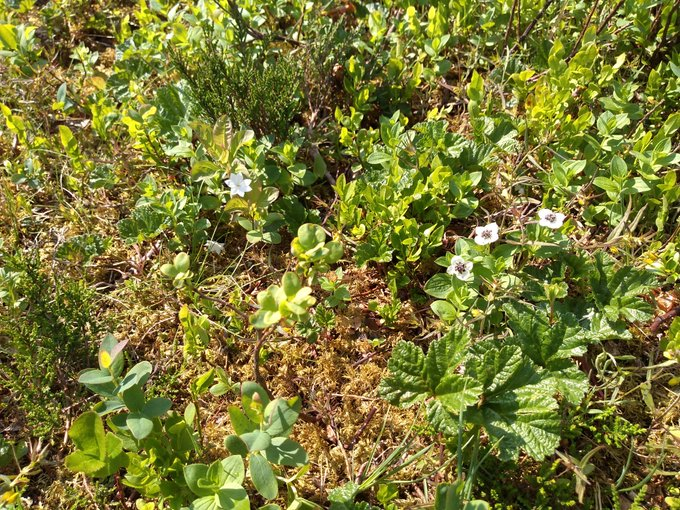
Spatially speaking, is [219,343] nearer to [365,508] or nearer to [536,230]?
[365,508]

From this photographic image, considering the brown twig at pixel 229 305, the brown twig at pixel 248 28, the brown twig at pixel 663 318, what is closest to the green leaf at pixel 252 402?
the brown twig at pixel 229 305

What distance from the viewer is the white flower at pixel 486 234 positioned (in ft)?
8.24

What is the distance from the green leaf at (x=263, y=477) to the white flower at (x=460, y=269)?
1062mm

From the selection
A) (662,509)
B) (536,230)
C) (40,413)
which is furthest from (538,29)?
(40,413)

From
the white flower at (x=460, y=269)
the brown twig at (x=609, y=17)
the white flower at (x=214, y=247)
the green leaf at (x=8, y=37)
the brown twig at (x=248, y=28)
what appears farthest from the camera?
the green leaf at (x=8, y=37)

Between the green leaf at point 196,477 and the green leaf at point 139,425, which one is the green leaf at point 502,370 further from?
the green leaf at point 139,425

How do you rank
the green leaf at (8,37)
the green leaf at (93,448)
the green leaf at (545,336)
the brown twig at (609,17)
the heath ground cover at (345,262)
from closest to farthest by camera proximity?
the green leaf at (93,448) < the heath ground cover at (345,262) < the green leaf at (545,336) < the brown twig at (609,17) < the green leaf at (8,37)

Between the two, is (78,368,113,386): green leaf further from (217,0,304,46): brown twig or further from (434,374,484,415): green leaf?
(217,0,304,46): brown twig

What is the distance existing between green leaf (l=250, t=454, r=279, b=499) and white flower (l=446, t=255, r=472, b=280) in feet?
3.48

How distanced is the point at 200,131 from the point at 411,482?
168 cm

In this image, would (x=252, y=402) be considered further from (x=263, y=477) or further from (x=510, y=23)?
(x=510, y=23)

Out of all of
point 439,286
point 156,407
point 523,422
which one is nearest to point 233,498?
point 156,407

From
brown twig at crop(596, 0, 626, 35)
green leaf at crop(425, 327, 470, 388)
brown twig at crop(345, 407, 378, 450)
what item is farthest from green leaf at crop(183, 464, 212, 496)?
brown twig at crop(596, 0, 626, 35)

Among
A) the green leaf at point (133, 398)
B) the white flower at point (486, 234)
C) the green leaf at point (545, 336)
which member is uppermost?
the white flower at point (486, 234)
